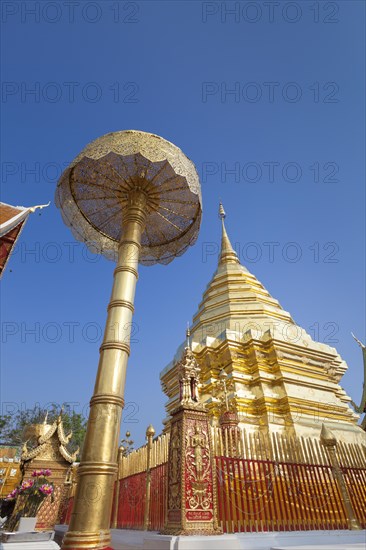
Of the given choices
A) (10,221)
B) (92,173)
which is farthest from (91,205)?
(10,221)

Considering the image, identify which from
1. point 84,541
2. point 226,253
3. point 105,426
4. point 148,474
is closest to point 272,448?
point 148,474

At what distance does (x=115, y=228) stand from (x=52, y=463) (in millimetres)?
10830

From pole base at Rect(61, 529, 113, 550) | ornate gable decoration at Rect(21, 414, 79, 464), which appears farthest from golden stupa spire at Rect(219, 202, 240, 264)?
pole base at Rect(61, 529, 113, 550)

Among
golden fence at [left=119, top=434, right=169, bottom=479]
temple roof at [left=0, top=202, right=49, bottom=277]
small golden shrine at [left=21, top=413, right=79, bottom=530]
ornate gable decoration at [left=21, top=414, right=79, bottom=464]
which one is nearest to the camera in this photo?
temple roof at [left=0, top=202, right=49, bottom=277]

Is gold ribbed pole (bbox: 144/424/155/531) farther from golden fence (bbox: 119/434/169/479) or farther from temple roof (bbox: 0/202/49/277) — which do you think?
temple roof (bbox: 0/202/49/277)

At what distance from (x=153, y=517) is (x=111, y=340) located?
11.6ft

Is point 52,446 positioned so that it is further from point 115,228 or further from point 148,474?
point 115,228

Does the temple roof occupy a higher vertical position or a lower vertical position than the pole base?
higher

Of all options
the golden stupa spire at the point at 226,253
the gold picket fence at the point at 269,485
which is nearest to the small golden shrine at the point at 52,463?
the gold picket fence at the point at 269,485

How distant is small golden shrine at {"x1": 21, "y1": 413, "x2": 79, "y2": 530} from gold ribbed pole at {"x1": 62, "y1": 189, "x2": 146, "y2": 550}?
10.5 m

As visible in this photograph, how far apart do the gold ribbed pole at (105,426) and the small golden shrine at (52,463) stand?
10.5 metres

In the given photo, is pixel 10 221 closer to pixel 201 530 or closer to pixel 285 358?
pixel 201 530

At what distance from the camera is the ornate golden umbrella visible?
312cm

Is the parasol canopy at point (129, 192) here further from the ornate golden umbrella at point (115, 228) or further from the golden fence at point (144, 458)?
the golden fence at point (144, 458)
